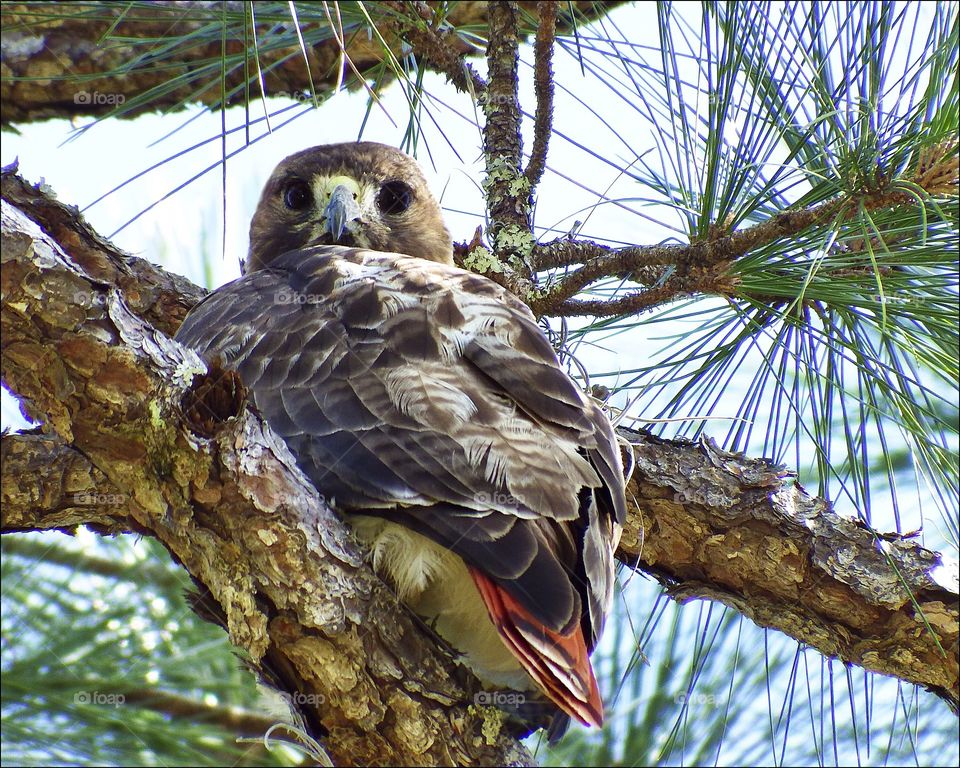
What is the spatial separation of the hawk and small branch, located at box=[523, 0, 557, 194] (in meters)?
0.46

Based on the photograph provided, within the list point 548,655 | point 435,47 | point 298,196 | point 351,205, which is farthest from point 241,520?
point 298,196

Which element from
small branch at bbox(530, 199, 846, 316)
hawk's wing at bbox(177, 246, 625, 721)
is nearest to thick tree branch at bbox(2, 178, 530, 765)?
hawk's wing at bbox(177, 246, 625, 721)

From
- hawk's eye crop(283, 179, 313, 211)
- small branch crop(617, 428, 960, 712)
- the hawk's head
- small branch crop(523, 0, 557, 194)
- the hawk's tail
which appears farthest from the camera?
hawk's eye crop(283, 179, 313, 211)

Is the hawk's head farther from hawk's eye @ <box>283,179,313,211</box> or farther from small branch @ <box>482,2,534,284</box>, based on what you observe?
small branch @ <box>482,2,534,284</box>

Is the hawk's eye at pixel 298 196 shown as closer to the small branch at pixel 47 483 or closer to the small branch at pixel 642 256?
the small branch at pixel 642 256

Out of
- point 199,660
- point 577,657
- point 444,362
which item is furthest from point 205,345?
point 199,660

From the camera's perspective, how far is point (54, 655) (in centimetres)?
327

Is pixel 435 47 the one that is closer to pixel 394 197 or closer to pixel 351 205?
pixel 351 205

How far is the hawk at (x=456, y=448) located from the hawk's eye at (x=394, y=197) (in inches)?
44.9

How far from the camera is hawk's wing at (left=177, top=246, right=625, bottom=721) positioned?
1685 millimetres

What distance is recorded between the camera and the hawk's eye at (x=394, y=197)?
136 inches

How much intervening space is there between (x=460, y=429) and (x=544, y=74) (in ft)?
3.46

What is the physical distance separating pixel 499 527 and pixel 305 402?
0.49 meters

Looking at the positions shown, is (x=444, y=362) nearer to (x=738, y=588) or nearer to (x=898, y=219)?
(x=738, y=588)
